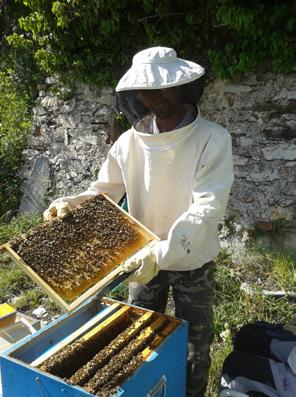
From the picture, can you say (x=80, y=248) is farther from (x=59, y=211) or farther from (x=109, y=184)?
(x=109, y=184)

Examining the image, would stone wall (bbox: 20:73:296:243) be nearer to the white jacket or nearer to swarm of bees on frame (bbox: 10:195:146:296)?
the white jacket

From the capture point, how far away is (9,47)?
19.4 ft

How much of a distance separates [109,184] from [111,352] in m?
0.92

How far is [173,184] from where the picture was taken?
6.43 feet

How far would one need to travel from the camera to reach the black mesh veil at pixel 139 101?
1.97 metres

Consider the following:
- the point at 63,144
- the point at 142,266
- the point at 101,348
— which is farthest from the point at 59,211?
the point at 63,144

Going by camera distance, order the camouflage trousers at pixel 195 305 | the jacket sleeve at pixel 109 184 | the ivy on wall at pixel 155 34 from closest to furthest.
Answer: the camouflage trousers at pixel 195 305
the jacket sleeve at pixel 109 184
the ivy on wall at pixel 155 34

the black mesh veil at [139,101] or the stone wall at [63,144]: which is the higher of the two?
the black mesh veil at [139,101]

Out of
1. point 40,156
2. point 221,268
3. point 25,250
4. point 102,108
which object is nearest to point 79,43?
point 102,108

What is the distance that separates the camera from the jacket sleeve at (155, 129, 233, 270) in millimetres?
1739

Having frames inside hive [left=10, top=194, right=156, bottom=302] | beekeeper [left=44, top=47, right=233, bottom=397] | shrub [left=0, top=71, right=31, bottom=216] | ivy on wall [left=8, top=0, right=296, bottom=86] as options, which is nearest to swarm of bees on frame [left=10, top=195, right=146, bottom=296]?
frames inside hive [left=10, top=194, right=156, bottom=302]

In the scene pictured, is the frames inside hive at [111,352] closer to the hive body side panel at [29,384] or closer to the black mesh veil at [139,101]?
the hive body side panel at [29,384]

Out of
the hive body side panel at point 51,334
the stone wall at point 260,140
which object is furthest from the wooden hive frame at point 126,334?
the stone wall at point 260,140

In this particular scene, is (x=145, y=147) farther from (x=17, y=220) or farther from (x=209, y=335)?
(x=17, y=220)
